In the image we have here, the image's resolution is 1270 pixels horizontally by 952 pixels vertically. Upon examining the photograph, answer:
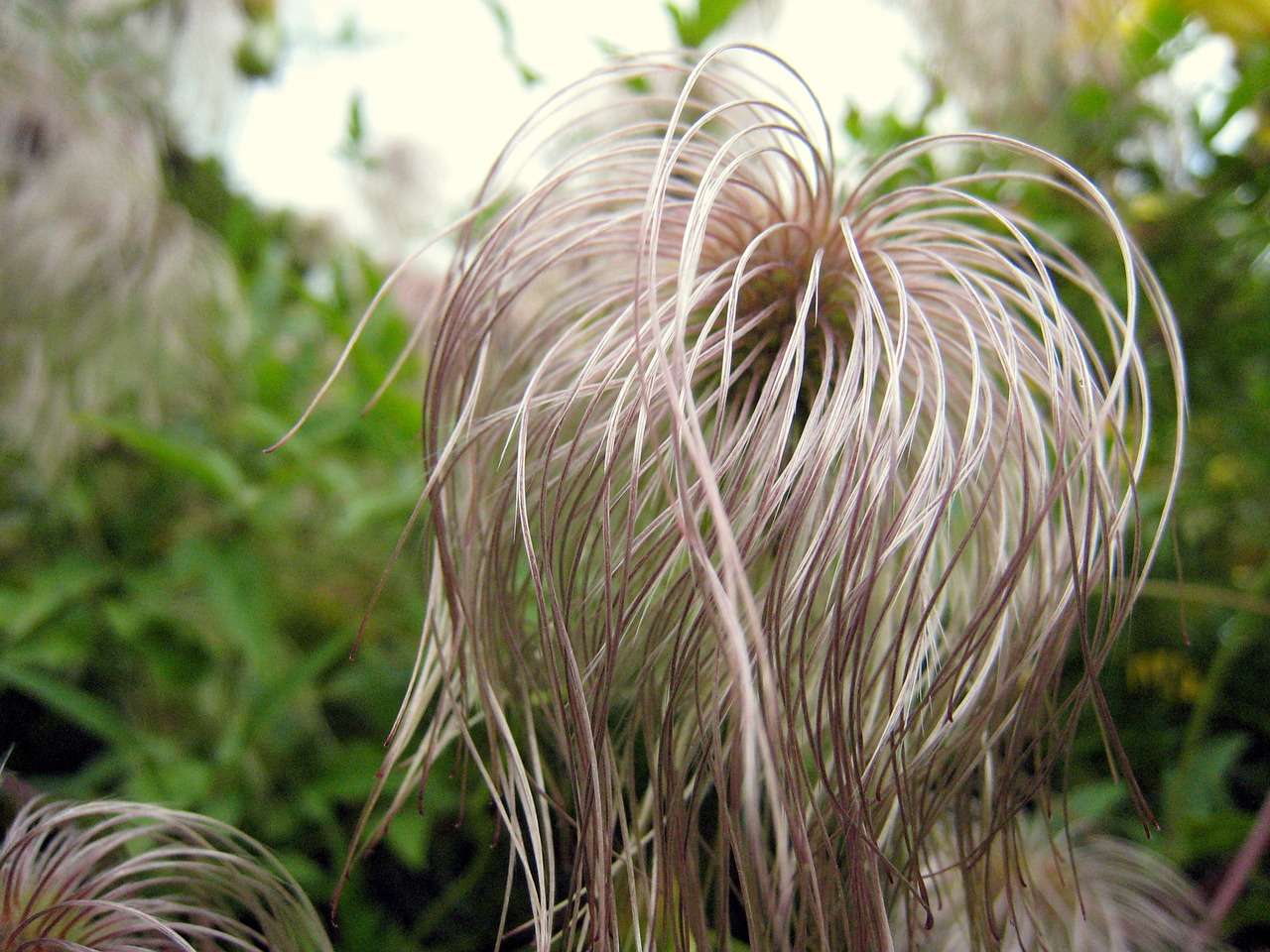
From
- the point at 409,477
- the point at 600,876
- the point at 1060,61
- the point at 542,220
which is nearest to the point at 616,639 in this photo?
the point at 600,876

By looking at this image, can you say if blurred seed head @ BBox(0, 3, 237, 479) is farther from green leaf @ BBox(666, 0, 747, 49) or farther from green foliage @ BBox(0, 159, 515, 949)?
green leaf @ BBox(666, 0, 747, 49)

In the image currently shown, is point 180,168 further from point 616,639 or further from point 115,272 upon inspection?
point 616,639

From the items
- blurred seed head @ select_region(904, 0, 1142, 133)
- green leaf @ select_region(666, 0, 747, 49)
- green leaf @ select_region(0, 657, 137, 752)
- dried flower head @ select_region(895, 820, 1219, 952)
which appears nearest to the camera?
dried flower head @ select_region(895, 820, 1219, 952)

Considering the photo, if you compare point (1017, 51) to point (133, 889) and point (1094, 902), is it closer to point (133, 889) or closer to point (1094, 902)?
point (1094, 902)

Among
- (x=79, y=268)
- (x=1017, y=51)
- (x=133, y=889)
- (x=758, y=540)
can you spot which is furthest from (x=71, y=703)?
(x=1017, y=51)

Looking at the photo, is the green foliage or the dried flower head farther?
the green foliage

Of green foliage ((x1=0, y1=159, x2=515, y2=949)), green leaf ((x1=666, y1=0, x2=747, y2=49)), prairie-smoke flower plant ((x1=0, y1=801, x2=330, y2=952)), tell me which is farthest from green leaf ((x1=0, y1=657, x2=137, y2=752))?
green leaf ((x1=666, y1=0, x2=747, y2=49))
